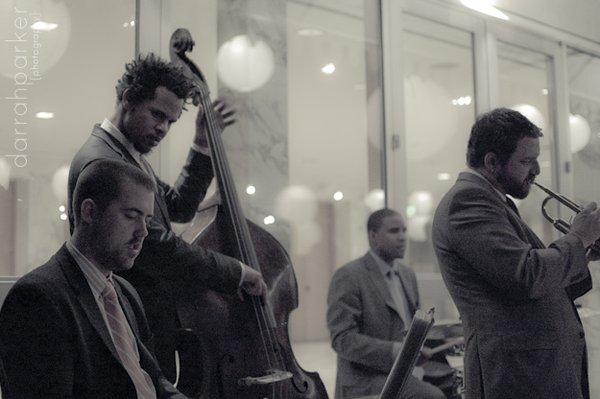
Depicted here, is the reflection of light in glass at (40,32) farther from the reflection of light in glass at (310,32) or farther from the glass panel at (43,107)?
the reflection of light in glass at (310,32)

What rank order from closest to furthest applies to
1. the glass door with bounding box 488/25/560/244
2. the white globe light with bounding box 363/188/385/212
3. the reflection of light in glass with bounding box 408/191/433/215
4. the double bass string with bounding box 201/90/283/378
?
the double bass string with bounding box 201/90/283/378 < the white globe light with bounding box 363/188/385/212 < the reflection of light in glass with bounding box 408/191/433/215 < the glass door with bounding box 488/25/560/244

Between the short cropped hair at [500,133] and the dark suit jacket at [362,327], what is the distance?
4.33ft

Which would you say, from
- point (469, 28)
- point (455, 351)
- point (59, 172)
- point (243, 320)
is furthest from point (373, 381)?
point (469, 28)

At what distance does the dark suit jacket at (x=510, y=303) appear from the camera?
2.18 meters

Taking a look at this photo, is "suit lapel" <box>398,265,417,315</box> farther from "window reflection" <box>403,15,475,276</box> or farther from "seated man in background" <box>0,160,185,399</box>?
"seated man in background" <box>0,160,185,399</box>

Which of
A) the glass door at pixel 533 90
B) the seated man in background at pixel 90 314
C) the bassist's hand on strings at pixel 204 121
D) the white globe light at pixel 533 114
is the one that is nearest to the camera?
the seated man in background at pixel 90 314

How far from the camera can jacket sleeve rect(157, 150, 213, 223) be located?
265cm

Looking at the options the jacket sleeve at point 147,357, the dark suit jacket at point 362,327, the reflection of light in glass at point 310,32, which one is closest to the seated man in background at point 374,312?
the dark suit jacket at point 362,327

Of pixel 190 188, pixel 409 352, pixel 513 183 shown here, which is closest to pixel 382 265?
pixel 190 188

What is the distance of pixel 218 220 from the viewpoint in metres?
2.49

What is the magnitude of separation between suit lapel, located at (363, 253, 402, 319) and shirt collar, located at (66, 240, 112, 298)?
7.23 feet

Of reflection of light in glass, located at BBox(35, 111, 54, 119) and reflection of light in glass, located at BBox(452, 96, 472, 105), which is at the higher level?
reflection of light in glass, located at BBox(452, 96, 472, 105)

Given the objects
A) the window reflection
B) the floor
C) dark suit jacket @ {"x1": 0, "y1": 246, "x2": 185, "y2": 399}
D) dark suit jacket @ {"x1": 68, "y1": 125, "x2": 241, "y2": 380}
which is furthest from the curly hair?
the window reflection

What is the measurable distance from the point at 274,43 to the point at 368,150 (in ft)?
2.86
